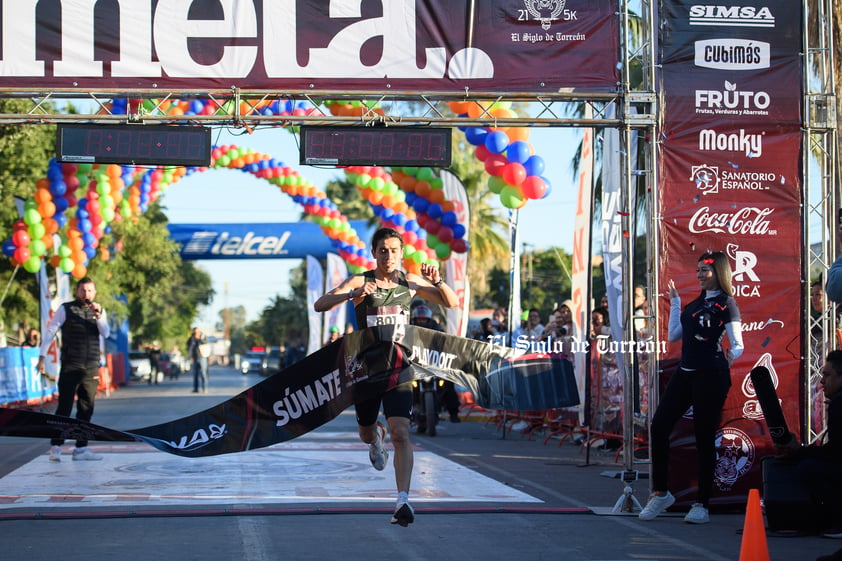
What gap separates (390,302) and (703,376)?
2.55 meters

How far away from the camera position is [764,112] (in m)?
9.13

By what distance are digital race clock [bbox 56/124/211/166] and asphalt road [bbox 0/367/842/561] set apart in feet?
9.56

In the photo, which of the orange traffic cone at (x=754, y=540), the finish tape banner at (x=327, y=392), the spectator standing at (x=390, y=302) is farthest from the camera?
the finish tape banner at (x=327, y=392)

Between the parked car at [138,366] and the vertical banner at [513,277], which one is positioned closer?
the vertical banner at [513,277]

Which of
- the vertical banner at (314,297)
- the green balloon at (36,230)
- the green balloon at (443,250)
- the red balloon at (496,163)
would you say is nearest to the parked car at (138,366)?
the vertical banner at (314,297)

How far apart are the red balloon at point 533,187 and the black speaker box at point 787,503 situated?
8343mm

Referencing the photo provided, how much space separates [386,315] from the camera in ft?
24.9

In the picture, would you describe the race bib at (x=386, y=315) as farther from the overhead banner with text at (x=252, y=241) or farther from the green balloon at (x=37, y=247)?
the overhead banner with text at (x=252, y=241)

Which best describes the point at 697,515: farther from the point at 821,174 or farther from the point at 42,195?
the point at 42,195

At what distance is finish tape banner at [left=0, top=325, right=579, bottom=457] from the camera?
7.69m

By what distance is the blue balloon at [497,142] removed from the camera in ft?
50.9

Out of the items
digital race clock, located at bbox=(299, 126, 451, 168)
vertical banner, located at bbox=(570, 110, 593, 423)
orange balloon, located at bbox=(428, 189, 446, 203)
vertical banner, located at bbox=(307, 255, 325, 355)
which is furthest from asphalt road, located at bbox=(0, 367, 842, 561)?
vertical banner, located at bbox=(307, 255, 325, 355)

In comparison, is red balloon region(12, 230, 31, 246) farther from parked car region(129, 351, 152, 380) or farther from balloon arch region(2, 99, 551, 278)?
parked car region(129, 351, 152, 380)

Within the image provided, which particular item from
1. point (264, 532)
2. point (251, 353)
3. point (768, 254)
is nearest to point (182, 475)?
point (264, 532)
